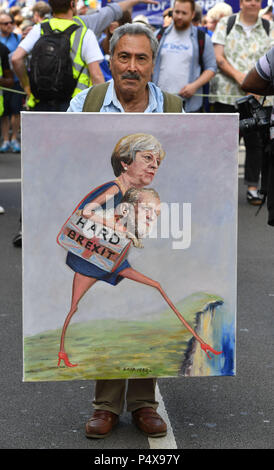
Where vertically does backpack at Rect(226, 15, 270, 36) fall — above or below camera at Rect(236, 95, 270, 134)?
above

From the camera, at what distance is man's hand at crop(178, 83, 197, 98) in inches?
343

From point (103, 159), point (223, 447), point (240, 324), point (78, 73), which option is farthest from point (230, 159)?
point (78, 73)

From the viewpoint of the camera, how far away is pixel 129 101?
13.0ft

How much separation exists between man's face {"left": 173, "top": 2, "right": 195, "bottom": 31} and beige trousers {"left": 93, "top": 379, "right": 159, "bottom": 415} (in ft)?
17.1

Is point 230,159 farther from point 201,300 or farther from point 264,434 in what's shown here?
point 264,434

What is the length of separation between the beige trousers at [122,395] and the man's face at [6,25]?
33.8 feet

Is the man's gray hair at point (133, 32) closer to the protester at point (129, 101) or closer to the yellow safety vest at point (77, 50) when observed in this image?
the protester at point (129, 101)

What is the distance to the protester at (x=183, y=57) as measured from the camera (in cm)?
867

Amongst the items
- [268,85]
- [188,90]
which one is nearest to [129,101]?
[268,85]

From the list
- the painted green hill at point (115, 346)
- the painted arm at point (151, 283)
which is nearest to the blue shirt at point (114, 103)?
the painted arm at point (151, 283)

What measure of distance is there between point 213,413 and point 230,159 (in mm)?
1329

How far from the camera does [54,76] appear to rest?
6.93 meters

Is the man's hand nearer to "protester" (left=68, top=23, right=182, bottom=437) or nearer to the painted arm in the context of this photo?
"protester" (left=68, top=23, right=182, bottom=437)
